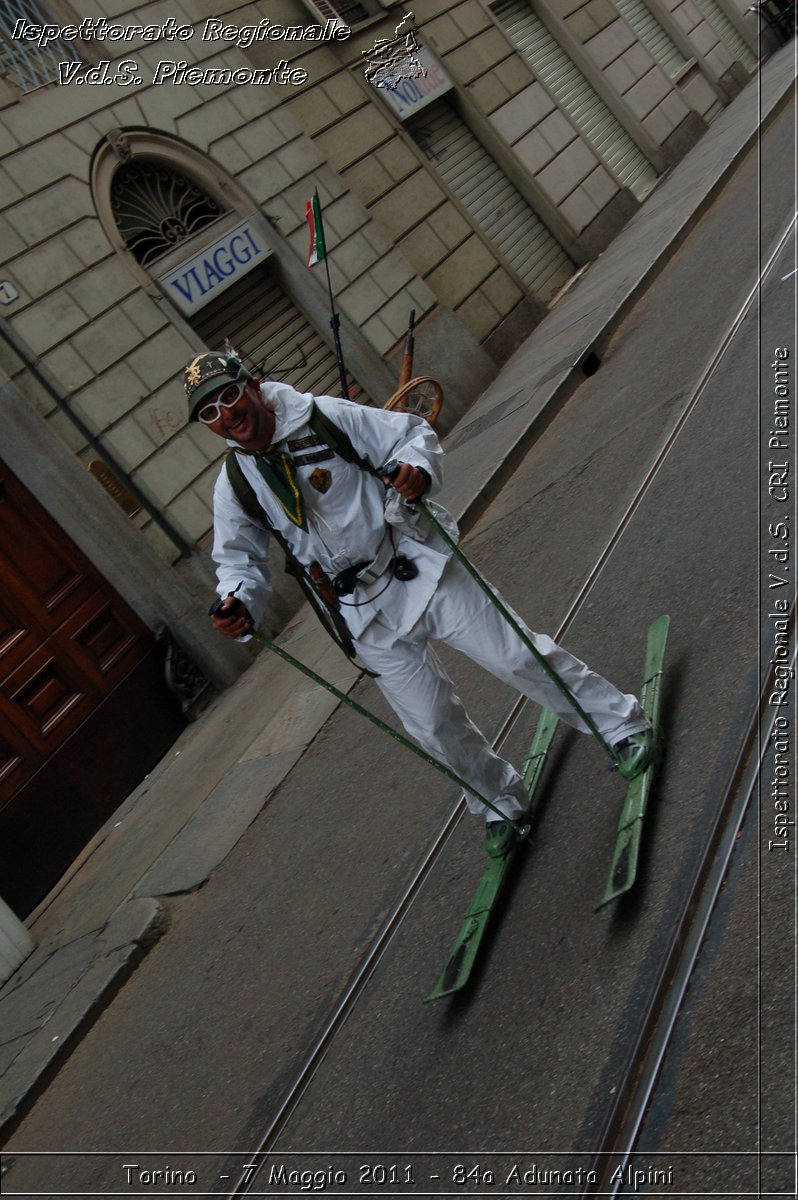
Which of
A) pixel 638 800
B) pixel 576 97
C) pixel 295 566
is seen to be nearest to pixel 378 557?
pixel 295 566

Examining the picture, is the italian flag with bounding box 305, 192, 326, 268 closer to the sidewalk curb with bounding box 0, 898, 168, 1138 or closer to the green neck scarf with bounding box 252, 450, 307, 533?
the green neck scarf with bounding box 252, 450, 307, 533

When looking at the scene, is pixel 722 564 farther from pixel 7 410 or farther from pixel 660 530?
pixel 7 410

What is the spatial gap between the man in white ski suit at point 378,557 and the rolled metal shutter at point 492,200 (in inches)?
484

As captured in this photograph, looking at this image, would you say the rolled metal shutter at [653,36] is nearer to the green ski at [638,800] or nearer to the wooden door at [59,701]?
the wooden door at [59,701]

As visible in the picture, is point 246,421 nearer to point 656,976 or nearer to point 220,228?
point 656,976

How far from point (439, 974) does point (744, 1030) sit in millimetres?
1574

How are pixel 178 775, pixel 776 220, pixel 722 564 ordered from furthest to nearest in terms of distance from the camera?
pixel 776 220, pixel 178 775, pixel 722 564

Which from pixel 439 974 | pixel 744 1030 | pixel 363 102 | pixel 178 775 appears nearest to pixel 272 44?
pixel 363 102

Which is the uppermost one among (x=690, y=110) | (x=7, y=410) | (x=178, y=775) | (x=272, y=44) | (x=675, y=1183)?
(x=272, y=44)

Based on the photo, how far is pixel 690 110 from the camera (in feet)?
68.8

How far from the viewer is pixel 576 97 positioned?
1864 centimetres

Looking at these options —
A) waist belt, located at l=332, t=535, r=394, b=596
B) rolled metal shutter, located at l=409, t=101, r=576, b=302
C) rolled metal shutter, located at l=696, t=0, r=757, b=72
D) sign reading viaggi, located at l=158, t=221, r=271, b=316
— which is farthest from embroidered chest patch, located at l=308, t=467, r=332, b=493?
rolled metal shutter, located at l=696, t=0, r=757, b=72

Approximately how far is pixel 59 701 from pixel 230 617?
5751 millimetres

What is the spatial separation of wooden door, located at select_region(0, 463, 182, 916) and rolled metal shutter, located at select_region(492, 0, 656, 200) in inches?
477
